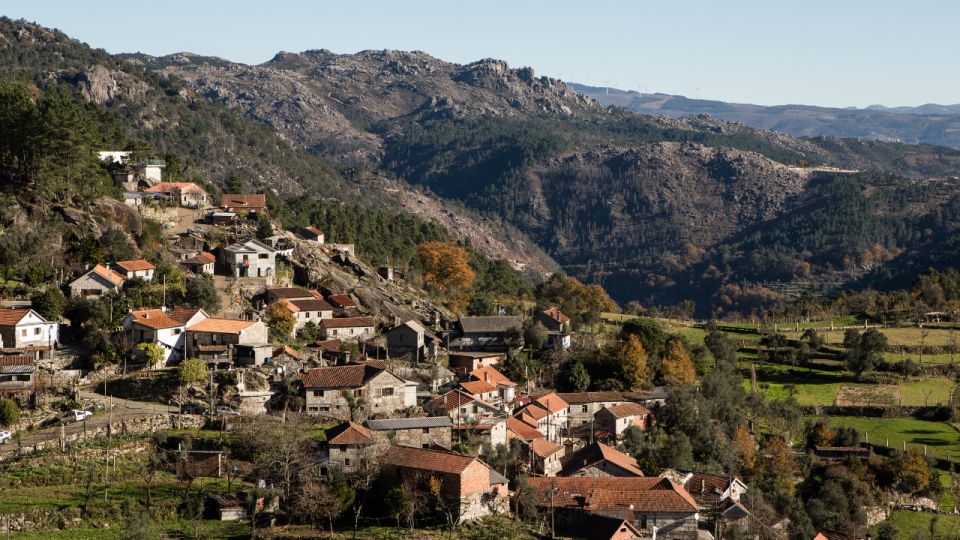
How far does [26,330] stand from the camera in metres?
51.8

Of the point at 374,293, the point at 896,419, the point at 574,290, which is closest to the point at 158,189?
the point at 374,293

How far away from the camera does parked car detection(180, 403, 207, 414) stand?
48.6m

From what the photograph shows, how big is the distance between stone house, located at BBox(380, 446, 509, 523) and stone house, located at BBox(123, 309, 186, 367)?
1536 cm

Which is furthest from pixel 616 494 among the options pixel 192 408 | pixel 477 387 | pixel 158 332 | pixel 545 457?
pixel 158 332

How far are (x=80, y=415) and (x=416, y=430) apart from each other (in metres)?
14.5

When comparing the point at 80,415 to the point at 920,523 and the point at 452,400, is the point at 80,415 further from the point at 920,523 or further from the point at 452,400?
the point at 920,523

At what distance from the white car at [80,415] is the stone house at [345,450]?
35.6ft

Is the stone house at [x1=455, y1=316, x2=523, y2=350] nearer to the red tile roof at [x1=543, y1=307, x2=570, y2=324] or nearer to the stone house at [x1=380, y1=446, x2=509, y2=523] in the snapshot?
the red tile roof at [x1=543, y1=307, x2=570, y2=324]

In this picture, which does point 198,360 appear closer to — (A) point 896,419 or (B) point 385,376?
(B) point 385,376

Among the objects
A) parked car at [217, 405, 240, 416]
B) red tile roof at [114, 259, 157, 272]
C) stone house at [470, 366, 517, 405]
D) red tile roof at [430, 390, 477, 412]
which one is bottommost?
stone house at [470, 366, 517, 405]

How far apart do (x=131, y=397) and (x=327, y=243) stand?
36814 millimetres

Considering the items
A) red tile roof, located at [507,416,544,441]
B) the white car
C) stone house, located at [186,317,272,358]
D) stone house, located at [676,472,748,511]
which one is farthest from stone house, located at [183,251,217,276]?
stone house, located at [676,472,748,511]

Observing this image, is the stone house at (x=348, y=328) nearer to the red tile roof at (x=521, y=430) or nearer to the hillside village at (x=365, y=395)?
the hillside village at (x=365, y=395)

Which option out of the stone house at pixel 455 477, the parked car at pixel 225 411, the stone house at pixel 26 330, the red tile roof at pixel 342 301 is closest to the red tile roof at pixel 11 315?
the stone house at pixel 26 330
